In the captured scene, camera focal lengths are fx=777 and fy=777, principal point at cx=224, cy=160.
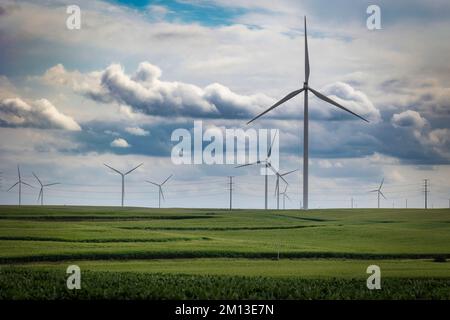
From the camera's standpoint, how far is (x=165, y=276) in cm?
4203

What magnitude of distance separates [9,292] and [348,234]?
195 feet

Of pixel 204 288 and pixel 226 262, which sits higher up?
pixel 226 262

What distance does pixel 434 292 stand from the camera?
36812mm

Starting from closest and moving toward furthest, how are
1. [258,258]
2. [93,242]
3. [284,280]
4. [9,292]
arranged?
[9,292] → [284,280] → [258,258] → [93,242]

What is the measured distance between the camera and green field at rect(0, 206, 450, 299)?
119 feet

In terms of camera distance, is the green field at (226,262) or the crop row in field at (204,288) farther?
the green field at (226,262)

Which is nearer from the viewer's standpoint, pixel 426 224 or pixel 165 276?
pixel 165 276

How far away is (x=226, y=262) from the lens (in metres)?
57.5

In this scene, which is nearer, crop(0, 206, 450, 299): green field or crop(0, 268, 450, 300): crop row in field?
crop(0, 268, 450, 300): crop row in field

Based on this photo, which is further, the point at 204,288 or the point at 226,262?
the point at 226,262

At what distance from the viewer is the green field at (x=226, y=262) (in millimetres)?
36125
